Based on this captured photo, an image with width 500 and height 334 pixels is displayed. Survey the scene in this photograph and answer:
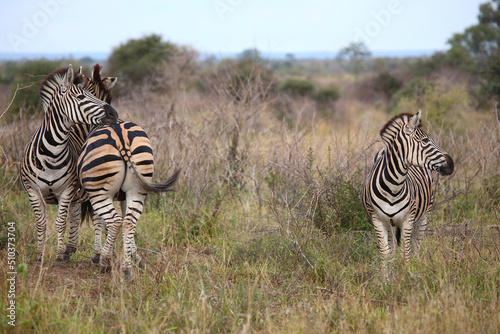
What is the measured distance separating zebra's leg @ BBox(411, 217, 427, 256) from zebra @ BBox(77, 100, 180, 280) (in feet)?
9.06

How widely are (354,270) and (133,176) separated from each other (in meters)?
2.41

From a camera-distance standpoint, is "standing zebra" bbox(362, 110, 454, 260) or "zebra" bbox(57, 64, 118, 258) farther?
"zebra" bbox(57, 64, 118, 258)

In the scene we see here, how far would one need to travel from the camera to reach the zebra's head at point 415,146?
433 centimetres

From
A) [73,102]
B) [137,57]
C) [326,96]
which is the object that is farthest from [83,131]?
[326,96]

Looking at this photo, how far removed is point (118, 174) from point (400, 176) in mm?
2752

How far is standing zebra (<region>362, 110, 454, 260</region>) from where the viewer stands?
439cm

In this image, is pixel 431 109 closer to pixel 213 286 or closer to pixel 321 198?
pixel 321 198

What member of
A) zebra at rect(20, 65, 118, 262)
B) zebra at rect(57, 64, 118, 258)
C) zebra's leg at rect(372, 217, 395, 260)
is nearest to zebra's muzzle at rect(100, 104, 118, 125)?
zebra at rect(20, 65, 118, 262)

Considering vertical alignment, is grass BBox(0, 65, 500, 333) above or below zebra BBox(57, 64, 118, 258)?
below

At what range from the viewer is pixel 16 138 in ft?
25.2

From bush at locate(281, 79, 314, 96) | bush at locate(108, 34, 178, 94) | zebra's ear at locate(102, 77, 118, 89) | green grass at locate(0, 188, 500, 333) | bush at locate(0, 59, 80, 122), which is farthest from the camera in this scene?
bush at locate(281, 79, 314, 96)

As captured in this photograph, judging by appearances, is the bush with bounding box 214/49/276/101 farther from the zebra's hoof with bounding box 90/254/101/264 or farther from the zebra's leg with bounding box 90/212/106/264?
the zebra's hoof with bounding box 90/254/101/264

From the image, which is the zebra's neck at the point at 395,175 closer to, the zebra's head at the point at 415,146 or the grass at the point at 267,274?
the zebra's head at the point at 415,146

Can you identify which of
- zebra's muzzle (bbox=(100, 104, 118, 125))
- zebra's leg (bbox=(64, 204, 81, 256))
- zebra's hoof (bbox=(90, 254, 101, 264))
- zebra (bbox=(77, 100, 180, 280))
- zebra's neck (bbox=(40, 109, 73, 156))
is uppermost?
zebra's muzzle (bbox=(100, 104, 118, 125))
